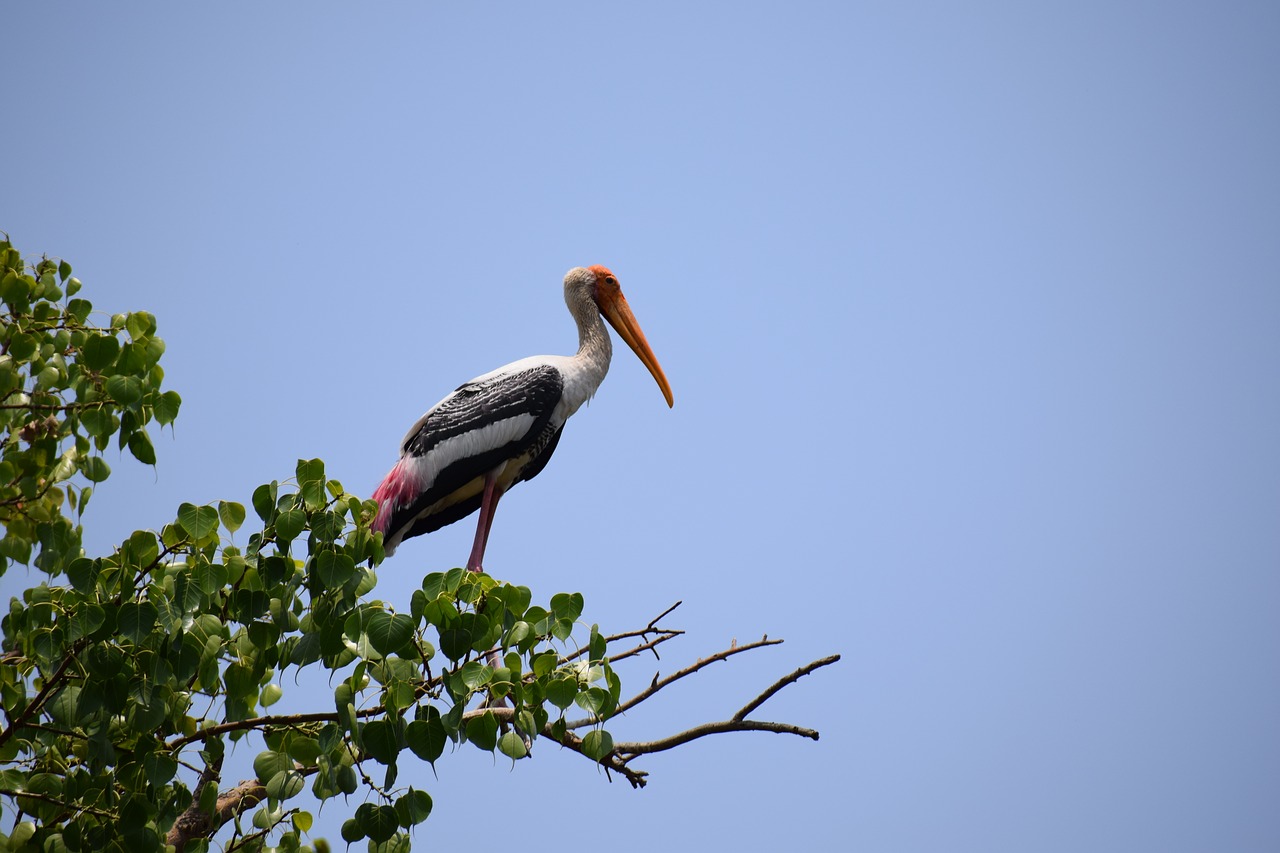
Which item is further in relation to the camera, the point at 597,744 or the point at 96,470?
the point at 96,470

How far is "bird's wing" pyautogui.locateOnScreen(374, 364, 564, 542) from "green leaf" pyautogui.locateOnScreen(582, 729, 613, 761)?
2.87m

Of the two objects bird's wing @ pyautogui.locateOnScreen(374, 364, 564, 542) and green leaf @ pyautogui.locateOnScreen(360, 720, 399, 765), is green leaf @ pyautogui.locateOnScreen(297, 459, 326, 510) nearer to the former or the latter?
green leaf @ pyautogui.locateOnScreen(360, 720, 399, 765)

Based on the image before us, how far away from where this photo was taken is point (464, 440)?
6043 millimetres

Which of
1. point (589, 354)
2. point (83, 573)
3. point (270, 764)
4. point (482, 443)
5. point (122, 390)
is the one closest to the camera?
point (83, 573)

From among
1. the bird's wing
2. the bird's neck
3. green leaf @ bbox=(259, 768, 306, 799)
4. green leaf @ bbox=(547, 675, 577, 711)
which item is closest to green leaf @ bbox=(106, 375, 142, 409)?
green leaf @ bbox=(259, 768, 306, 799)

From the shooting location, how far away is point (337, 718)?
133 inches

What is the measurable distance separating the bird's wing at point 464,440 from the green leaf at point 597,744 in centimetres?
287

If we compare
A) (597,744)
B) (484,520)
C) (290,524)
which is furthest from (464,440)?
(597,744)

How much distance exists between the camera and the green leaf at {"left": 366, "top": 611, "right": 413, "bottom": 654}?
10.3 ft

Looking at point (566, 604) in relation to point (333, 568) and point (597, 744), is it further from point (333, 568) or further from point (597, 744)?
point (333, 568)

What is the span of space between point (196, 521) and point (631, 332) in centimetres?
382

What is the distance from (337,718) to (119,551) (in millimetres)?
798

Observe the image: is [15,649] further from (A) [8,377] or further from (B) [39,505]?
(A) [8,377]

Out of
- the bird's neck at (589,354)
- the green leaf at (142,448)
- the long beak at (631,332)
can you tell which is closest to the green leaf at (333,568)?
the green leaf at (142,448)
